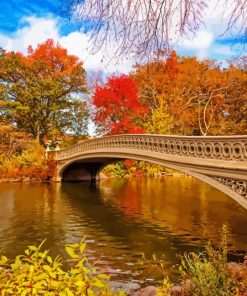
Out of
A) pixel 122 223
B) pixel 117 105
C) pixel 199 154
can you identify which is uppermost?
pixel 117 105

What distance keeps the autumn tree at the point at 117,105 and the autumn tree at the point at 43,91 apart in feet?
17.5

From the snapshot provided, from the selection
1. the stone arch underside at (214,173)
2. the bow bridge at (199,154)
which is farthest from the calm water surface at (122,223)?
the bow bridge at (199,154)

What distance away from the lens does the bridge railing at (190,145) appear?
11.0m

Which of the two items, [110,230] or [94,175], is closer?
[110,230]

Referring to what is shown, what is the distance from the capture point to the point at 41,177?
35594 millimetres

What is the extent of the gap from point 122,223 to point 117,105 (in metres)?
21.1

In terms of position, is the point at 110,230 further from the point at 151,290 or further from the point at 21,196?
the point at 21,196

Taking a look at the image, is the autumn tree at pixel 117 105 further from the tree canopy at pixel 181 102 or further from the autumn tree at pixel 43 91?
the autumn tree at pixel 43 91

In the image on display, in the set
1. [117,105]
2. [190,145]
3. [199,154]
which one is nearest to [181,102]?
[117,105]

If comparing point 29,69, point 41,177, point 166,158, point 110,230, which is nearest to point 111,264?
point 110,230

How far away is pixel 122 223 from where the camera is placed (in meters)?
17.2

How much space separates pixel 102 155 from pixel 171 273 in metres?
16.2

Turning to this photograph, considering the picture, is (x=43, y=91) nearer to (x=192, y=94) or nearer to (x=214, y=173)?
(x=192, y=94)

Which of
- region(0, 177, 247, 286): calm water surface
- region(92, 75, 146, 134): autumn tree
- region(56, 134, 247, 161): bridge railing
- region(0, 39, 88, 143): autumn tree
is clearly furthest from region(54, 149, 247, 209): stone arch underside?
region(0, 39, 88, 143): autumn tree
